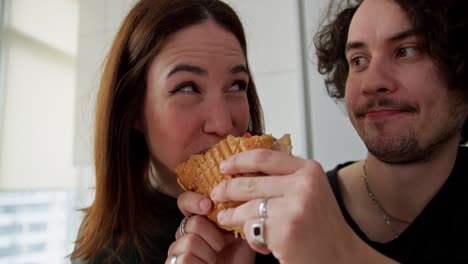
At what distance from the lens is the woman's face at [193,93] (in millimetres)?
1021

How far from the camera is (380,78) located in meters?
1.33

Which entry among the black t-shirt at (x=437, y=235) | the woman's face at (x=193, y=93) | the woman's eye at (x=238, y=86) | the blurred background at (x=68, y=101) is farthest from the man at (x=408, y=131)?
the blurred background at (x=68, y=101)

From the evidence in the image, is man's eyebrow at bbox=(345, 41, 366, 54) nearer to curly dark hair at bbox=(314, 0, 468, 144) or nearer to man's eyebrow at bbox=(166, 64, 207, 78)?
curly dark hair at bbox=(314, 0, 468, 144)

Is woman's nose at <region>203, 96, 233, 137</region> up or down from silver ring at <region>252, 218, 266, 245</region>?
up

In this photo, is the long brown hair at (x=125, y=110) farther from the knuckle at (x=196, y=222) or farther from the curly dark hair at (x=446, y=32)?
the curly dark hair at (x=446, y=32)

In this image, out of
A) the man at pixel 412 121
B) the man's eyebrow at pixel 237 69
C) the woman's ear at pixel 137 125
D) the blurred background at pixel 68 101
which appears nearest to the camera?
the man's eyebrow at pixel 237 69

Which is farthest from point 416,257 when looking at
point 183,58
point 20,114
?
point 20,114


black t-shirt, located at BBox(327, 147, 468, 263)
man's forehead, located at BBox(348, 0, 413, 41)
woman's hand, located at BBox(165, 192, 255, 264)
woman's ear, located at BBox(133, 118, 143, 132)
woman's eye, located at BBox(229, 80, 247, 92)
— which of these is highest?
man's forehead, located at BBox(348, 0, 413, 41)

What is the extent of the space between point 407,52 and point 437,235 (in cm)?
72

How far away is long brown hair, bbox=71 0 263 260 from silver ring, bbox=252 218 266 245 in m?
0.59

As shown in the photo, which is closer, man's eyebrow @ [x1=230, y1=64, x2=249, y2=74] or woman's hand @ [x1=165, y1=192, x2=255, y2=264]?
woman's hand @ [x1=165, y1=192, x2=255, y2=264]

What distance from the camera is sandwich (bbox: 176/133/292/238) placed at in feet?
2.76

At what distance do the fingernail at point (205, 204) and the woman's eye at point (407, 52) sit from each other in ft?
3.28

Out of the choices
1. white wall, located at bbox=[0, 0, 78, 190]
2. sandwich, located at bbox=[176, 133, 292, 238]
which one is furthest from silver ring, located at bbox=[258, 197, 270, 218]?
white wall, located at bbox=[0, 0, 78, 190]
